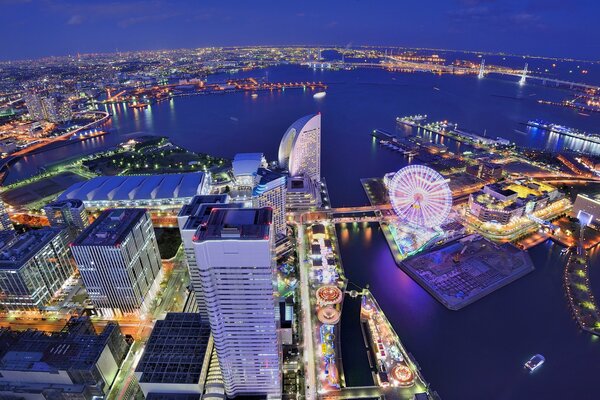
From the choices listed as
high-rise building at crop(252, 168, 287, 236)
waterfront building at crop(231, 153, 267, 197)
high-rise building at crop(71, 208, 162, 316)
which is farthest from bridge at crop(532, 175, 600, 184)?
high-rise building at crop(71, 208, 162, 316)

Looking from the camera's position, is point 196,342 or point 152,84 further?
point 152,84

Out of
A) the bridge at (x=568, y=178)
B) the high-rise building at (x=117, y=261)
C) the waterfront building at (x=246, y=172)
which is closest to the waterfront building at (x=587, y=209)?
the bridge at (x=568, y=178)

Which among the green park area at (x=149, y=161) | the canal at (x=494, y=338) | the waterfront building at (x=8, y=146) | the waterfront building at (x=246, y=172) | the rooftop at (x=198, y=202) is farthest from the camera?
the waterfront building at (x=8, y=146)

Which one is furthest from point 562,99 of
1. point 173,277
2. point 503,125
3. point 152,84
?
point 152,84

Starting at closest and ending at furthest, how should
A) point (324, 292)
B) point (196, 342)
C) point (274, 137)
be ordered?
point (196, 342) < point (324, 292) < point (274, 137)

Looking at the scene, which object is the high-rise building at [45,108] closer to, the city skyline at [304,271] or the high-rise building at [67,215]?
the city skyline at [304,271]

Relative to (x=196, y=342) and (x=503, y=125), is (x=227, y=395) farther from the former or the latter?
(x=503, y=125)

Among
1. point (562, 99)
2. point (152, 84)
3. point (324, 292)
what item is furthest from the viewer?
point (152, 84)
